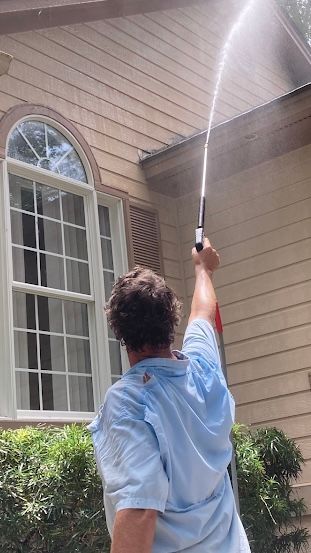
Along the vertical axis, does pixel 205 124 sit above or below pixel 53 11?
above

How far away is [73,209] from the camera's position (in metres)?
5.09

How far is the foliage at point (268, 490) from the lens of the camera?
11.7 ft

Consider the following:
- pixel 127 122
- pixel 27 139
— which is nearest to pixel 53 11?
pixel 27 139

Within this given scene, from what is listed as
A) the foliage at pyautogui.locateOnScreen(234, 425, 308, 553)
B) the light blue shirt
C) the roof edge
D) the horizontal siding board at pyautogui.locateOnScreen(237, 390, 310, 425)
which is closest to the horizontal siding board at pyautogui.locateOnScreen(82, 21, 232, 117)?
the roof edge

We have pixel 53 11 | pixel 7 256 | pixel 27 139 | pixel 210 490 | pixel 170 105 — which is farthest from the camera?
pixel 170 105

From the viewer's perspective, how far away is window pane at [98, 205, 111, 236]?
530cm

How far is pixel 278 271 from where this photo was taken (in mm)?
5051

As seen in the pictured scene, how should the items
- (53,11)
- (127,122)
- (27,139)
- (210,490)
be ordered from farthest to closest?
1. (127,122)
2. (27,139)
3. (53,11)
4. (210,490)

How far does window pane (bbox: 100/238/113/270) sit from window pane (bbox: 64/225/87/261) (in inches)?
9.4

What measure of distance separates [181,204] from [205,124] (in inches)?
46.9

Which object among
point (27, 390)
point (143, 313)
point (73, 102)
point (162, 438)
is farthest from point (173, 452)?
point (73, 102)

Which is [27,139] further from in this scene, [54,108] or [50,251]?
[50,251]

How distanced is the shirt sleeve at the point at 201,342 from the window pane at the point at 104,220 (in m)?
3.75

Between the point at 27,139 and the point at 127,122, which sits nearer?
the point at 27,139
